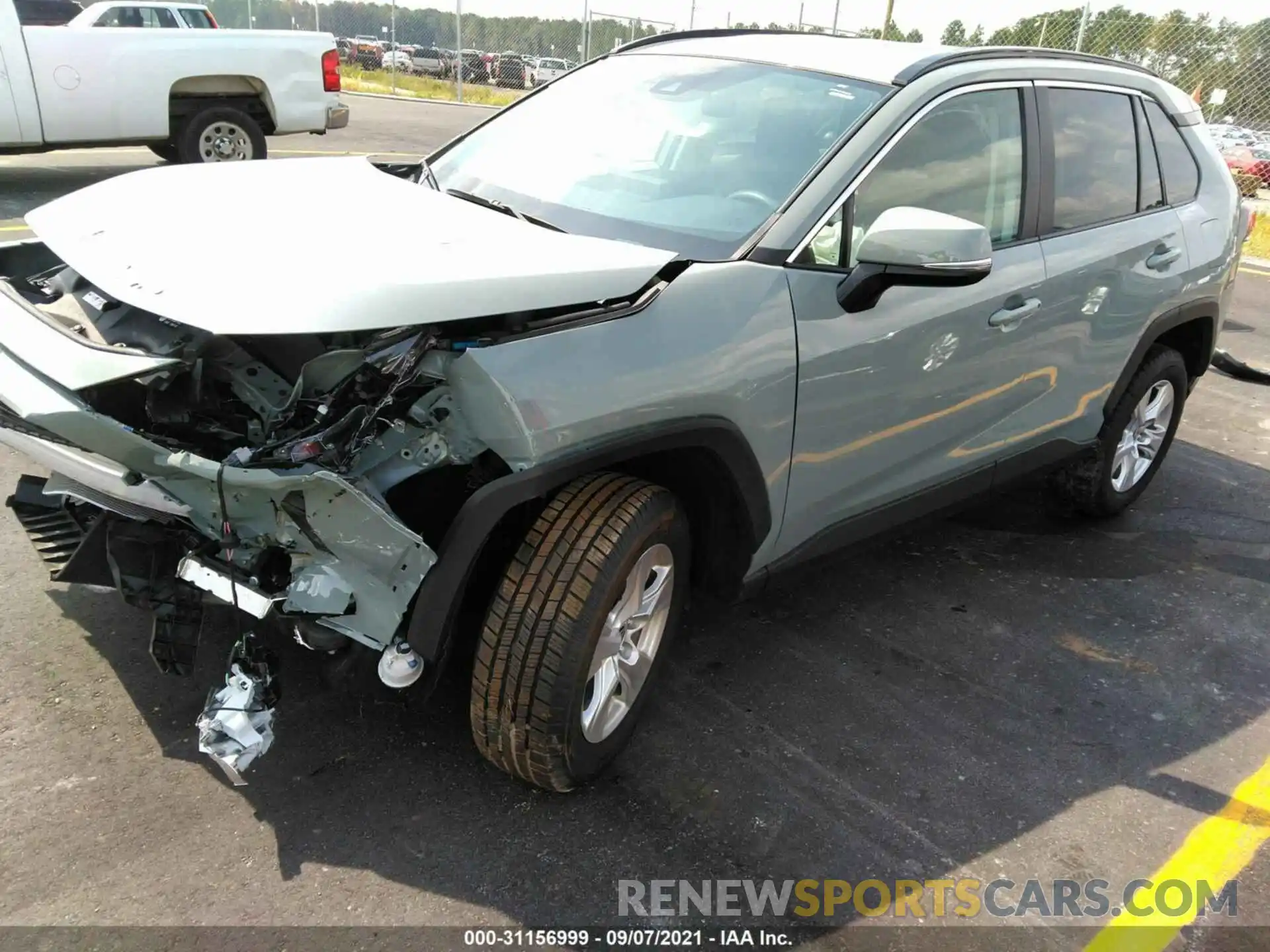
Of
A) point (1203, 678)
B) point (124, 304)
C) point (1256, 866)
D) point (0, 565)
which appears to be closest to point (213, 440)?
point (124, 304)

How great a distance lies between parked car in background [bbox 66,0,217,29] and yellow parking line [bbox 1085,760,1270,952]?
10.1m

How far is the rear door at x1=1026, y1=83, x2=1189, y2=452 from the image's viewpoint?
11.8ft

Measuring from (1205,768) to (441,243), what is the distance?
8.93ft

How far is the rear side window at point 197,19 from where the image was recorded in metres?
Answer: 10.0

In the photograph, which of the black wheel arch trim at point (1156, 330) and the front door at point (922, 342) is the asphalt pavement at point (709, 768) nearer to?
the front door at point (922, 342)

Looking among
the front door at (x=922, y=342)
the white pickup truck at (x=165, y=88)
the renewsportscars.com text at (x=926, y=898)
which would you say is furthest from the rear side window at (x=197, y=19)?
the renewsportscars.com text at (x=926, y=898)

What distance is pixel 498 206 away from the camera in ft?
10.1

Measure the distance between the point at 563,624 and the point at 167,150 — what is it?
382 inches

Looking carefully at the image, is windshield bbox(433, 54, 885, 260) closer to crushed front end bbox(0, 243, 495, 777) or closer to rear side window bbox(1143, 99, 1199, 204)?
crushed front end bbox(0, 243, 495, 777)

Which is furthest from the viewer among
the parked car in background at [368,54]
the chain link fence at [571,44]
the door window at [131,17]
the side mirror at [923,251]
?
the parked car in background at [368,54]

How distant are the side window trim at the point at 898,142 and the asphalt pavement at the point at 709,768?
3.39ft

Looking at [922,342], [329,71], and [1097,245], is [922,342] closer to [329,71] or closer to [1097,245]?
[1097,245]

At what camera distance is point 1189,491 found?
520 cm

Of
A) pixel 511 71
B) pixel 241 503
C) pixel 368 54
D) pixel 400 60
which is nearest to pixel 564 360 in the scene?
pixel 241 503
